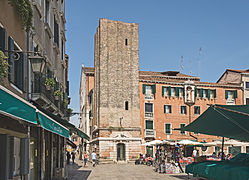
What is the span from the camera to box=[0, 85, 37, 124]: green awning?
5.39 metres

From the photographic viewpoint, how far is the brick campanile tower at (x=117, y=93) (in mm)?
39625

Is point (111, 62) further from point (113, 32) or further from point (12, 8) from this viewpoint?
point (12, 8)

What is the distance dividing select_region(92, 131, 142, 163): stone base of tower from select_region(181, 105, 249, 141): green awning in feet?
78.3

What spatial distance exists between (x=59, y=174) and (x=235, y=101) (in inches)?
1323

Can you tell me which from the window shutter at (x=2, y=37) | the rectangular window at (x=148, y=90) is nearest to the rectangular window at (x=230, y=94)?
the rectangular window at (x=148, y=90)

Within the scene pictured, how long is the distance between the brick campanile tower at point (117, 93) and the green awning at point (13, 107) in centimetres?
3264

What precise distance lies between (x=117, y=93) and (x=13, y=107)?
3480 centimetres

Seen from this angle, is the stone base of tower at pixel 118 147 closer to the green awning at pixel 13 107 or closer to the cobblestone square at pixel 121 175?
the cobblestone square at pixel 121 175

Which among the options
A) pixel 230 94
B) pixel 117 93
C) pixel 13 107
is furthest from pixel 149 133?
pixel 13 107

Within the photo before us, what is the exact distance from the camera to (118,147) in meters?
40.0

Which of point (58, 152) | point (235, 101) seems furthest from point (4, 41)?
point (235, 101)

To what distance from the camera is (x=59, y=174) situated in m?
17.9

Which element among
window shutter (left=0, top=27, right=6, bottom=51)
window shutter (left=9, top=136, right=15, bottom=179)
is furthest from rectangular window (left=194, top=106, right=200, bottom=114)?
window shutter (left=0, top=27, right=6, bottom=51)

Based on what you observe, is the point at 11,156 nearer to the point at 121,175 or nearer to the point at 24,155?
the point at 24,155
